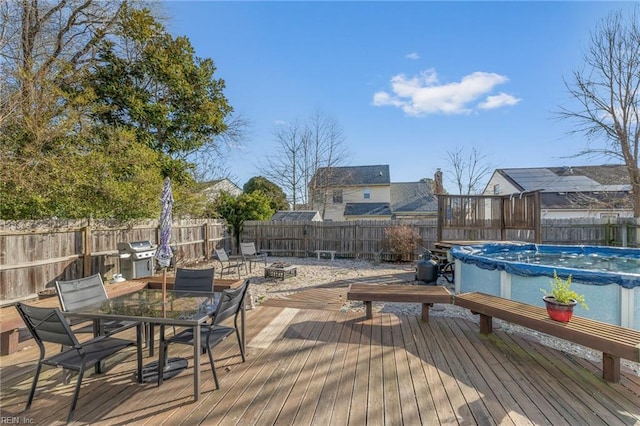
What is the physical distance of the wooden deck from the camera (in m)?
2.16

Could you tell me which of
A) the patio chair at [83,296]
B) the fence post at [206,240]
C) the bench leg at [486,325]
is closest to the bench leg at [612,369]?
the bench leg at [486,325]

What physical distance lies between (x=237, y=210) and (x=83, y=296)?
10100mm

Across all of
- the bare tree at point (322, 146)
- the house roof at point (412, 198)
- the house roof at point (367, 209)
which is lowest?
the house roof at point (367, 209)

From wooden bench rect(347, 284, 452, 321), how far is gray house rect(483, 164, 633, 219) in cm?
1116

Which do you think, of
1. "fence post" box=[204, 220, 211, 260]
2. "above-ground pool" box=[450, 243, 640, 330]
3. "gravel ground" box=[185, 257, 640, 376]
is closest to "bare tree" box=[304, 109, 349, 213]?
"gravel ground" box=[185, 257, 640, 376]

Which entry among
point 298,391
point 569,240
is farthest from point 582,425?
point 569,240

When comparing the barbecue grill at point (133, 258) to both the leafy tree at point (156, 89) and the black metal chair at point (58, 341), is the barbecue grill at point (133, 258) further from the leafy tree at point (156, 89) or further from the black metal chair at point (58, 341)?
the leafy tree at point (156, 89)

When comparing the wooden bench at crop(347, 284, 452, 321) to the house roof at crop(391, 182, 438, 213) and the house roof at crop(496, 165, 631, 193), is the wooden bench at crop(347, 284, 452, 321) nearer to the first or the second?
the house roof at crop(496, 165, 631, 193)

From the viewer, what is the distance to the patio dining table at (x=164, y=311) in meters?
2.35

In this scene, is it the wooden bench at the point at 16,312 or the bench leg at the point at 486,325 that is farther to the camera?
the bench leg at the point at 486,325

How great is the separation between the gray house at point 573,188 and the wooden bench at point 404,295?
11.2 meters

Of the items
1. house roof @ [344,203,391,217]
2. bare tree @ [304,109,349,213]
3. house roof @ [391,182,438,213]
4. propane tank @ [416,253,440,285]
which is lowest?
propane tank @ [416,253,440,285]

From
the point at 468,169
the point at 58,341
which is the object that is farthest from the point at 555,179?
the point at 58,341

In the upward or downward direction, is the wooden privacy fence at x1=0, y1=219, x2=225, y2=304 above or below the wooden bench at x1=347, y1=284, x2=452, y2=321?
above
